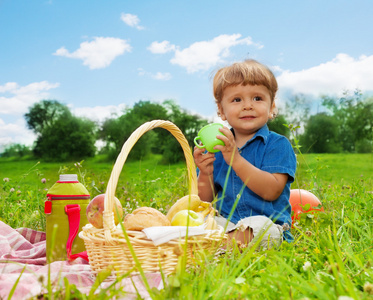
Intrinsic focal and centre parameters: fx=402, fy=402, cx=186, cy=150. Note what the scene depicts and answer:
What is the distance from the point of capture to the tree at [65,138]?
1930 centimetres

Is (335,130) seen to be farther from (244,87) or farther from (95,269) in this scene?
(95,269)

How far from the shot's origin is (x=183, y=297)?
1.43 m

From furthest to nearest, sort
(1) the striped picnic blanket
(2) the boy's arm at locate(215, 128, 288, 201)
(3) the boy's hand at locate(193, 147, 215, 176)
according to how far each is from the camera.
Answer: (3) the boy's hand at locate(193, 147, 215, 176) < (2) the boy's arm at locate(215, 128, 288, 201) < (1) the striped picnic blanket

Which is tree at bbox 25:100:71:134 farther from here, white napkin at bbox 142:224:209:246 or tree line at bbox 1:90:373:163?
white napkin at bbox 142:224:209:246

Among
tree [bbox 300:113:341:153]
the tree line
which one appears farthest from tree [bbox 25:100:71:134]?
tree [bbox 300:113:341:153]

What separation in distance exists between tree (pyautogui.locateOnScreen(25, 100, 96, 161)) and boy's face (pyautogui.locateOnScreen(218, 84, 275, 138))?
53.8 feet

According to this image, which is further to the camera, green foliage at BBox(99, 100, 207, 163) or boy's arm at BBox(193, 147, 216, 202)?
green foliage at BBox(99, 100, 207, 163)

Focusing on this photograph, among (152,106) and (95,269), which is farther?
(152,106)

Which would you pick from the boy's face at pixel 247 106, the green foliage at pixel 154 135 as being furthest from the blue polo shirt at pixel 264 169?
the green foliage at pixel 154 135

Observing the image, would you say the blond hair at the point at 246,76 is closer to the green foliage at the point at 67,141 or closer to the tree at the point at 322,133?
the tree at the point at 322,133

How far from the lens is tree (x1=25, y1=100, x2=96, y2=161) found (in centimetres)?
1930

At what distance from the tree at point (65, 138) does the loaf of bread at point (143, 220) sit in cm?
1695

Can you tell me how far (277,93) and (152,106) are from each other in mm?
21847

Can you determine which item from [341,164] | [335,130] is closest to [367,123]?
[335,130]
